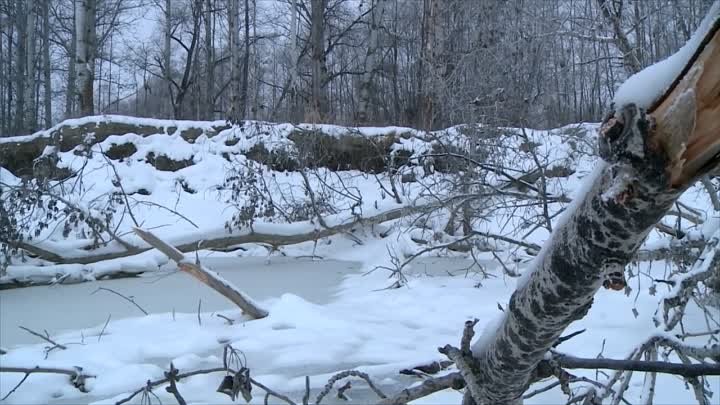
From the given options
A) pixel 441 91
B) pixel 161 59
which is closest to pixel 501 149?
pixel 441 91

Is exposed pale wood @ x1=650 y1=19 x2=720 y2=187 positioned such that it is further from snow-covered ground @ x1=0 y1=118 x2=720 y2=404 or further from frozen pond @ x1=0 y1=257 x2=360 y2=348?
frozen pond @ x1=0 y1=257 x2=360 y2=348

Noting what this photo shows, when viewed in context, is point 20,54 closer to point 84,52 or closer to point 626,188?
point 84,52

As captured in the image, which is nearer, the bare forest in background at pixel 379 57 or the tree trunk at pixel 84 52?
the bare forest in background at pixel 379 57

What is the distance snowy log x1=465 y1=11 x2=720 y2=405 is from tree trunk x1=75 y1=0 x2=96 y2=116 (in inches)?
393

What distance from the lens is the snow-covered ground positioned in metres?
2.87

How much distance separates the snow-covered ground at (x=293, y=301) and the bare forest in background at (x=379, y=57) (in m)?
0.66

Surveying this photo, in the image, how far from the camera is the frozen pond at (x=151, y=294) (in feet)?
13.0

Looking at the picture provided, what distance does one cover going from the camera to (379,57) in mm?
16531

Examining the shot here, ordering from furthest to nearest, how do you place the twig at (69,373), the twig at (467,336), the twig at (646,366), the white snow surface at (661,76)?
the twig at (69,373), the twig at (467,336), the twig at (646,366), the white snow surface at (661,76)

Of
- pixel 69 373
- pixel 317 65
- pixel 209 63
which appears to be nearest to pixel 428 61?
pixel 317 65

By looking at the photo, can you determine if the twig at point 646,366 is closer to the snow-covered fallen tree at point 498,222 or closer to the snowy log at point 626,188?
the snow-covered fallen tree at point 498,222

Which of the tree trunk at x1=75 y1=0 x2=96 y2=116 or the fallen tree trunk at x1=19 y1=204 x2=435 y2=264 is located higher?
the tree trunk at x1=75 y1=0 x2=96 y2=116

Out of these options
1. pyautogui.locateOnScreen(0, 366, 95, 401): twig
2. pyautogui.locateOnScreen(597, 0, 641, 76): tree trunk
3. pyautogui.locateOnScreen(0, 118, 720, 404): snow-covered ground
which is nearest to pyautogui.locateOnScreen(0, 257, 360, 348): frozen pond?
pyautogui.locateOnScreen(0, 118, 720, 404): snow-covered ground

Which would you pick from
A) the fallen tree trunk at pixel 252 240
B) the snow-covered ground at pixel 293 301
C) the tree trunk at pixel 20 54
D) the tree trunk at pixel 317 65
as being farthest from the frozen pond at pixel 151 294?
the tree trunk at pixel 20 54
